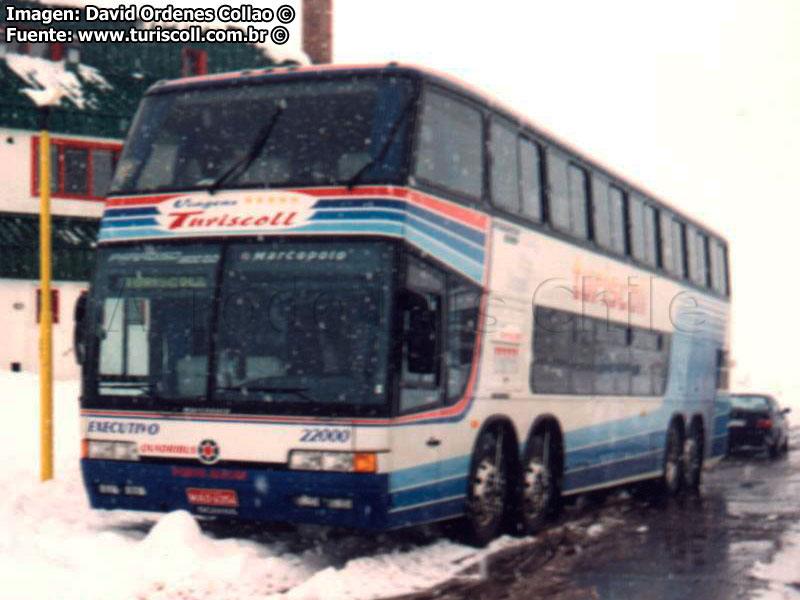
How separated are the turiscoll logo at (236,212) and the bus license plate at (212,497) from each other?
7.09 feet

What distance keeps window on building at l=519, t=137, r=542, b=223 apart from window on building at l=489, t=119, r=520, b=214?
0.20m

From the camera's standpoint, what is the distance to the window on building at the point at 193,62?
40.5 metres

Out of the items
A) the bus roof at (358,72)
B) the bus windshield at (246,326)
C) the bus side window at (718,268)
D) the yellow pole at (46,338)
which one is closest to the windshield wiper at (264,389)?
the bus windshield at (246,326)

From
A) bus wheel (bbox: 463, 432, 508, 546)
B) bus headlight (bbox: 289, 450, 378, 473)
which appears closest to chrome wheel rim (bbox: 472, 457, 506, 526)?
bus wheel (bbox: 463, 432, 508, 546)

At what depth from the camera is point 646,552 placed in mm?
11859

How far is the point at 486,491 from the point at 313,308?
2870mm

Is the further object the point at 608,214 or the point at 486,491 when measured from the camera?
the point at 608,214

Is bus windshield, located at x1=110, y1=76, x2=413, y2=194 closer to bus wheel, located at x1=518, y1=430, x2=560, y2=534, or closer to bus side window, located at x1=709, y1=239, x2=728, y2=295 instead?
bus wheel, located at x1=518, y1=430, x2=560, y2=534

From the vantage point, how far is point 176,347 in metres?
10.4

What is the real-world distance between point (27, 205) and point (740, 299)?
368ft

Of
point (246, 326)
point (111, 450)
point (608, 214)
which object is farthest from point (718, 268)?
point (111, 450)

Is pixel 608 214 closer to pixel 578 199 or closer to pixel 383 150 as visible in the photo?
pixel 578 199

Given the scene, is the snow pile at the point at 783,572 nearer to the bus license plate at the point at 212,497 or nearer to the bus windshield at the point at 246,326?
the bus windshield at the point at 246,326

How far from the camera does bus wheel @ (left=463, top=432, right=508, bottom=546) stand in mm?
11453
